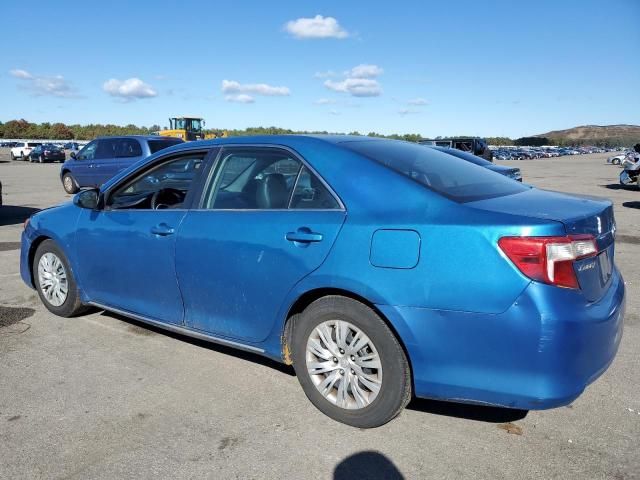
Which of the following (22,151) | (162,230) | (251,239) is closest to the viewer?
(251,239)

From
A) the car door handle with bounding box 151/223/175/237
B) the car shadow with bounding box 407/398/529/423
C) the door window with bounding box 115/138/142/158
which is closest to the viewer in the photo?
the car shadow with bounding box 407/398/529/423

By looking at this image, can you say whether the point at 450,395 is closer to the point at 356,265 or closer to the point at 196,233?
the point at 356,265

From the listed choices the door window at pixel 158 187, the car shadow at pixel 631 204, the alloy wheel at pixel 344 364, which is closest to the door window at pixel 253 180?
the door window at pixel 158 187

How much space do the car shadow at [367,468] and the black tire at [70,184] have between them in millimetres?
15277

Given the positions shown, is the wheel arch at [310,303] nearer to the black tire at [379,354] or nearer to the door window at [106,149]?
the black tire at [379,354]

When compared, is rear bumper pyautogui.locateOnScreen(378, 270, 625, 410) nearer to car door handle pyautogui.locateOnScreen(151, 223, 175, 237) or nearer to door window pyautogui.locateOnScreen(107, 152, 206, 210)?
car door handle pyautogui.locateOnScreen(151, 223, 175, 237)

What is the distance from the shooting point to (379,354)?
287cm

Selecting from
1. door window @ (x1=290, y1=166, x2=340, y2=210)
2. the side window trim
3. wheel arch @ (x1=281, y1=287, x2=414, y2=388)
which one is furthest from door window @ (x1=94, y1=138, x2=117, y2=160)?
wheel arch @ (x1=281, y1=287, x2=414, y2=388)

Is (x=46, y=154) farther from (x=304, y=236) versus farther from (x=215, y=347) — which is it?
(x=304, y=236)

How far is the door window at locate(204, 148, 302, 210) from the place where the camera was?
343 cm

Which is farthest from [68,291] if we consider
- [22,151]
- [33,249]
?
[22,151]

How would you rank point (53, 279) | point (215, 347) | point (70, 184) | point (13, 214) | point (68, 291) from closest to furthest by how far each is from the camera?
1. point (215, 347)
2. point (68, 291)
3. point (53, 279)
4. point (13, 214)
5. point (70, 184)

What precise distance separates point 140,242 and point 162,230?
0.27 meters

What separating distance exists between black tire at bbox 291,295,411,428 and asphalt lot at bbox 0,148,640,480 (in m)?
0.09
